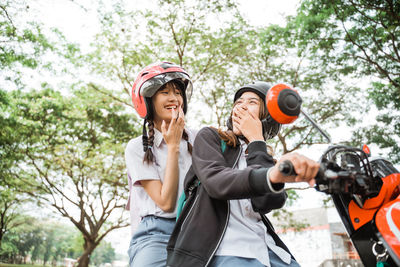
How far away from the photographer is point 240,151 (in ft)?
6.57

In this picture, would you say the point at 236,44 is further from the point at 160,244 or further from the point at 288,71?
the point at 160,244

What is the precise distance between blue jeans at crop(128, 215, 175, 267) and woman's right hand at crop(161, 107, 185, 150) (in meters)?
0.58

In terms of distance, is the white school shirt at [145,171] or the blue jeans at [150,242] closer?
the blue jeans at [150,242]

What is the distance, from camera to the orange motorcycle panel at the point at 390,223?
1.30m

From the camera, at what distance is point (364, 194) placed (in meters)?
1.29

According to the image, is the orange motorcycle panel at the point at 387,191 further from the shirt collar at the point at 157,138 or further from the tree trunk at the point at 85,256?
the tree trunk at the point at 85,256

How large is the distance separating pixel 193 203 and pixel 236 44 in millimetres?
10498

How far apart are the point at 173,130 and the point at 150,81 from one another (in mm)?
493

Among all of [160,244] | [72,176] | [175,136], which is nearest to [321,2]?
[175,136]

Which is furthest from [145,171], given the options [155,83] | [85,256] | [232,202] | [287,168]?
[85,256]

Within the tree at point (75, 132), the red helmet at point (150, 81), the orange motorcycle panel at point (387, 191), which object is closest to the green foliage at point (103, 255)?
the tree at point (75, 132)

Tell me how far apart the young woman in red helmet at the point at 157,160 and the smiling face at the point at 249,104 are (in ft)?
2.11

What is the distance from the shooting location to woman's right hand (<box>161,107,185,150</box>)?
8.48ft

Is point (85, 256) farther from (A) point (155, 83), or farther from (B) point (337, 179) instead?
(B) point (337, 179)
